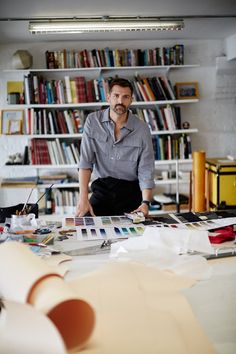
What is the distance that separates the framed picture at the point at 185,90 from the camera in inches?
205

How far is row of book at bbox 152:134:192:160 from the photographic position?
509 cm

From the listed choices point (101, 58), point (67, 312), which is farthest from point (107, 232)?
point (101, 58)

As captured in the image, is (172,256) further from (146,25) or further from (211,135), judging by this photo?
(211,135)

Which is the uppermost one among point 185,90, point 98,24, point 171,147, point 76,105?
point 98,24

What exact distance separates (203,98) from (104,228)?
377cm

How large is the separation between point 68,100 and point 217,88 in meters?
1.97

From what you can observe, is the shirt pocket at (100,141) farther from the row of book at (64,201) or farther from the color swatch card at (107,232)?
the row of book at (64,201)

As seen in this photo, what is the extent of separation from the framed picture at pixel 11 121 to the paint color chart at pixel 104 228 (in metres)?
3.11

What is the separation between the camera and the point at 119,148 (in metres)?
2.88

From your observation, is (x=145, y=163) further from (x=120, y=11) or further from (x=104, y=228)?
(x=120, y=11)

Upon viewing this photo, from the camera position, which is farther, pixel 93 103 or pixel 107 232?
pixel 93 103

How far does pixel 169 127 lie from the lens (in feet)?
16.6

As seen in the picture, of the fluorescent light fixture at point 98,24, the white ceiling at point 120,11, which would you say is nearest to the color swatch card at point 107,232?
the white ceiling at point 120,11

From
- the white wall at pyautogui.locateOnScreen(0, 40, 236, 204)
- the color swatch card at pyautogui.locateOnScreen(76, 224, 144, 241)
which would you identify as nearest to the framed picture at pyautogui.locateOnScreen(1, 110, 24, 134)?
the white wall at pyautogui.locateOnScreen(0, 40, 236, 204)
